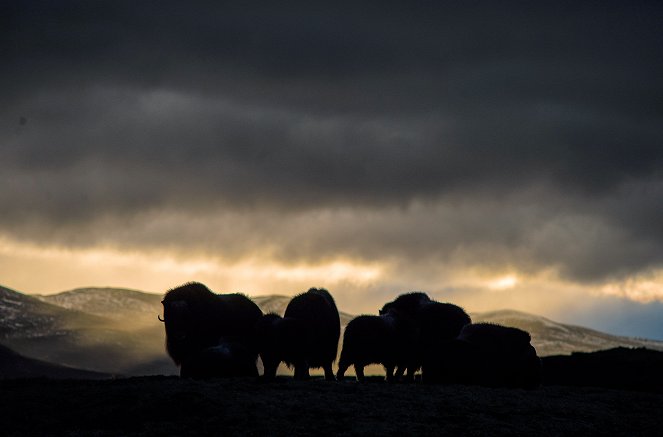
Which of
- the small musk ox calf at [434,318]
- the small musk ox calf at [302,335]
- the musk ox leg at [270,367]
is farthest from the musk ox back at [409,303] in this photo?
the musk ox leg at [270,367]

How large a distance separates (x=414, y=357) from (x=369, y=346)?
6.44 ft

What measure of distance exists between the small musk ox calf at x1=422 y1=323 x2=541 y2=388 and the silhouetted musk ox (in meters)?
6.33

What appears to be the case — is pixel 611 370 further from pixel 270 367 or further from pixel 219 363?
pixel 219 363

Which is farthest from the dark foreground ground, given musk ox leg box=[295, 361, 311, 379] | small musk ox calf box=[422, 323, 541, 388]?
musk ox leg box=[295, 361, 311, 379]

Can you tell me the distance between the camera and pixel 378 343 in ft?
91.4

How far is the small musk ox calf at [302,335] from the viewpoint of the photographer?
87.7 ft

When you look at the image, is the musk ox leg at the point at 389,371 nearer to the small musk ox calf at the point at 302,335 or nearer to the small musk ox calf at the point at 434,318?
the small musk ox calf at the point at 434,318

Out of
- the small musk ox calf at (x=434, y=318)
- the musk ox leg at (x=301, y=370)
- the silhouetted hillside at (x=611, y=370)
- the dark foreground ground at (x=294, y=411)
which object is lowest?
the dark foreground ground at (x=294, y=411)

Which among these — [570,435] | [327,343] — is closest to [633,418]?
[570,435]

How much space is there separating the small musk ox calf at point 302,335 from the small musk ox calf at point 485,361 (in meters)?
3.73

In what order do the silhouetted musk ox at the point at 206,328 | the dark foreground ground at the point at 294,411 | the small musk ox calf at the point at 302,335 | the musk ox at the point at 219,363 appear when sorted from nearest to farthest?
the dark foreground ground at the point at 294,411 < the small musk ox calf at the point at 302,335 < the musk ox at the point at 219,363 < the silhouetted musk ox at the point at 206,328

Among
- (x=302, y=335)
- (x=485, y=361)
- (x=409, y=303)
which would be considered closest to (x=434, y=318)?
(x=409, y=303)

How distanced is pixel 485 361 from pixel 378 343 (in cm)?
363

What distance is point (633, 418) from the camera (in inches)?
860
